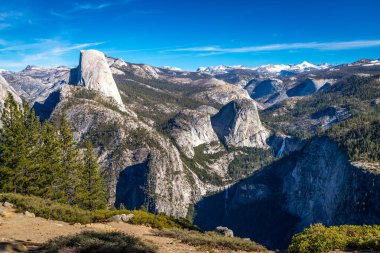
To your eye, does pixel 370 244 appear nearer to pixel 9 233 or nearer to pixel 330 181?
pixel 9 233

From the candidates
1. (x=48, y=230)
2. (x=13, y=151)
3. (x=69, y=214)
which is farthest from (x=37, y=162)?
(x=48, y=230)

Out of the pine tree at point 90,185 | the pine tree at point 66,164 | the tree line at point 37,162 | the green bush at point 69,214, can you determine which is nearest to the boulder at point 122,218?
the green bush at point 69,214

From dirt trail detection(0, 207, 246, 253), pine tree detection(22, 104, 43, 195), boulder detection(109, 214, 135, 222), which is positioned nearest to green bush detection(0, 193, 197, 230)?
boulder detection(109, 214, 135, 222)

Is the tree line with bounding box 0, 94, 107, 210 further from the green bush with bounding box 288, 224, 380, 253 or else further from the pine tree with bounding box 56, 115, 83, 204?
the green bush with bounding box 288, 224, 380, 253

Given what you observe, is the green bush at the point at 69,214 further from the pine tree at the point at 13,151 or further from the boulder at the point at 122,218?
the pine tree at the point at 13,151

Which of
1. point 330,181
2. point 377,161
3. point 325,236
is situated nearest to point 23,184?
point 325,236
